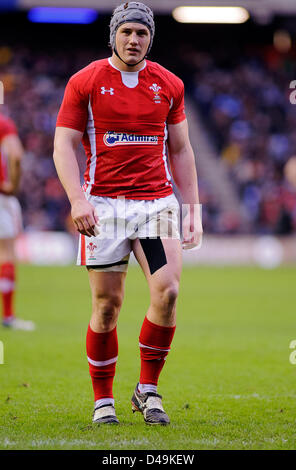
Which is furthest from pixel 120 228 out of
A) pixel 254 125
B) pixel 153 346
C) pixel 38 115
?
pixel 254 125

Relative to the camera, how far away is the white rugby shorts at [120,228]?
4.32 m

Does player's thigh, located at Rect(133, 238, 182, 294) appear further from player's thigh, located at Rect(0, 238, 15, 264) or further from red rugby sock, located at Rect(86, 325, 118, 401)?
player's thigh, located at Rect(0, 238, 15, 264)

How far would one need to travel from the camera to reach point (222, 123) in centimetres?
2697

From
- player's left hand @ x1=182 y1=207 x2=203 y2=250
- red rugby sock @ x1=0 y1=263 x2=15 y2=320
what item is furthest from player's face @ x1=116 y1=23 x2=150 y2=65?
red rugby sock @ x1=0 y1=263 x2=15 y2=320

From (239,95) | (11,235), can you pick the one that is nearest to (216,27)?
(239,95)

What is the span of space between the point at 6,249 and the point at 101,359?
4.84m

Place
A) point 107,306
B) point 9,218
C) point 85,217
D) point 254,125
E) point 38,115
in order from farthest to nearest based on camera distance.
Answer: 1. point 254,125
2. point 38,115
3. point 9,218
4. point 107,306
5. point 85,217

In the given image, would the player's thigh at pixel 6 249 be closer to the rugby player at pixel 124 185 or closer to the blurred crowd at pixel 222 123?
the rugby player at pixel 124 185

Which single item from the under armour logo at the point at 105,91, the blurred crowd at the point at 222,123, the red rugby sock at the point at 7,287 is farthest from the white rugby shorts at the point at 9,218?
the blurred crowd at the point at 222,123

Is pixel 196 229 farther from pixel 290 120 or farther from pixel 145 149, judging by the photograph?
pixel 290 120

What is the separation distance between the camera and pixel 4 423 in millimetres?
4328

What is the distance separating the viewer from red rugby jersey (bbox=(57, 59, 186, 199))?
170 inches

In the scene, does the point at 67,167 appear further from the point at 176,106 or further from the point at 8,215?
the point at 8,215

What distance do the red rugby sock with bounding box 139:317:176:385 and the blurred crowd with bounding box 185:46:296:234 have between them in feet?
53.8
